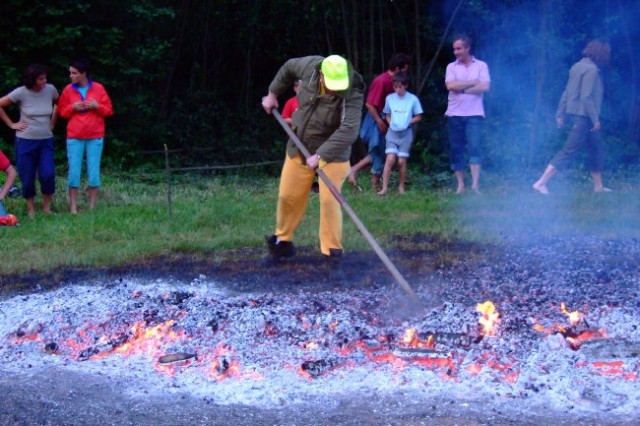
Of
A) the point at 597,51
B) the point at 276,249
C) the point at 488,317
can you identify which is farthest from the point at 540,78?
the point at 488,317

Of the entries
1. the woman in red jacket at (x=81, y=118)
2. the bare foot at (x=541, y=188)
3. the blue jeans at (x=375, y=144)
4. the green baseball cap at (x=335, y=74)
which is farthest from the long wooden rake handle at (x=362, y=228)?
the bare foot at (x=541, y=188)

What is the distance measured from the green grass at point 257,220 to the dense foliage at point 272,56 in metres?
2.25

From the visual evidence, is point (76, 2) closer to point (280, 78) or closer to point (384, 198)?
point (384, 198)

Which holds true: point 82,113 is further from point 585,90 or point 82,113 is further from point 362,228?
point 585,90

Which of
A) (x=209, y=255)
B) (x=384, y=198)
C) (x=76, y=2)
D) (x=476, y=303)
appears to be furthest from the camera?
(x=76, y=2)

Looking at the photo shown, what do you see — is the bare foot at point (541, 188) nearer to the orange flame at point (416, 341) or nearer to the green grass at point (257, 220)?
the green grass at point (257, 220)

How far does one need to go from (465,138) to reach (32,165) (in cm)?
526

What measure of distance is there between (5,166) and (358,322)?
5.88m

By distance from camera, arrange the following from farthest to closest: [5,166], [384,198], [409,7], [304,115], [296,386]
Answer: [409,7], [384,198], [5,166], [304,115], [296,386]

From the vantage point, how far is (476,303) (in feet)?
20.3

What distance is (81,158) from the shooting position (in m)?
10.7

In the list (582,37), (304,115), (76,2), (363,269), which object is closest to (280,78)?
(304,115)

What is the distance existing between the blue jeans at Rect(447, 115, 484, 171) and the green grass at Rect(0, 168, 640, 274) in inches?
18.4

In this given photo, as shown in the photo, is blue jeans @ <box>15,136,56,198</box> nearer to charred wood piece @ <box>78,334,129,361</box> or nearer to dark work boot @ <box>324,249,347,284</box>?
dark work boot @ <box>324,249,347,284</box>
